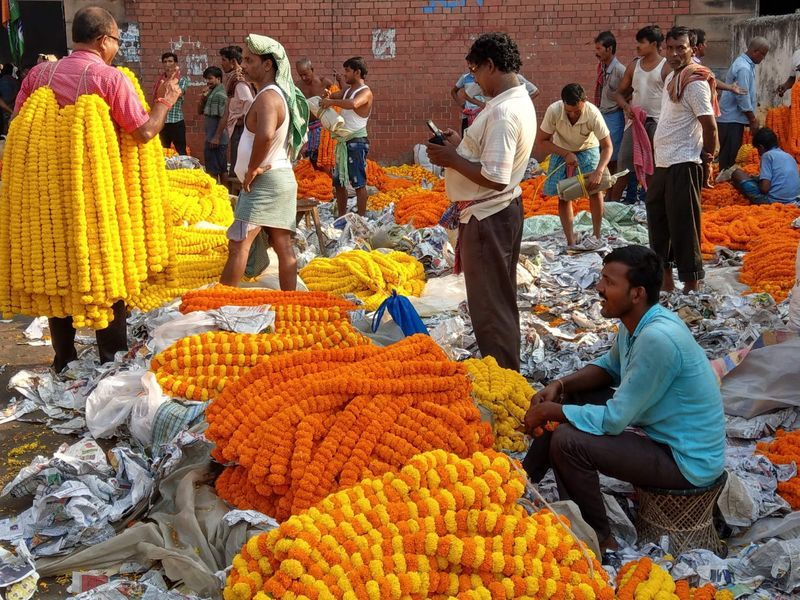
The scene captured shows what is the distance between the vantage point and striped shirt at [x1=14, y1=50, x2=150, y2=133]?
5.15 m

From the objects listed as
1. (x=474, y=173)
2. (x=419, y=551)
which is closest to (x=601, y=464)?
(x=419, y=551)

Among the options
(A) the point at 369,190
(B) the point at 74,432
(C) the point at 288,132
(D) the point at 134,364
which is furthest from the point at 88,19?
(A) the point at 369,190

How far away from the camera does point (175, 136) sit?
13.5 m

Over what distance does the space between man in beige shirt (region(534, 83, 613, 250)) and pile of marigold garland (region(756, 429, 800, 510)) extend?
14.6ft

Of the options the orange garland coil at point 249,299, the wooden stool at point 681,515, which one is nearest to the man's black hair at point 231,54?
the orange garland coil at point 249,299

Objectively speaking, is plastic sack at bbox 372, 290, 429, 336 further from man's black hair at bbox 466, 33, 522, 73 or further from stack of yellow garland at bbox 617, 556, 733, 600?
stack of yellow garland at bbox 617, 556, 733, 600

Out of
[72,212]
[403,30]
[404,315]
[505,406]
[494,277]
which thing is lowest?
[505,406]

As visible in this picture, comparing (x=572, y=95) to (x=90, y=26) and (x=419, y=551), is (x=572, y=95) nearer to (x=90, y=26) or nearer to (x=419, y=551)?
(x=90, y=26)

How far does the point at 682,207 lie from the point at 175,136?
8.90 m

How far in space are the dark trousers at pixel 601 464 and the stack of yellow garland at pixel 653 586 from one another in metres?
0.31

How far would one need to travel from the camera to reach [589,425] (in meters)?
3.49

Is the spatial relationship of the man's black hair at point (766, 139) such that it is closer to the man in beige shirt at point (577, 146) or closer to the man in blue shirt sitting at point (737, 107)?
the man in blue shirt sitting at point (737, 107)

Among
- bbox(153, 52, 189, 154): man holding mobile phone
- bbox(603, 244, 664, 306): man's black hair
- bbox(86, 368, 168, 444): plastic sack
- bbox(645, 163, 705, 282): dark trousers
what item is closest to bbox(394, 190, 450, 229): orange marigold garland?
bbox(645, 163, 705, 282): dark trousers

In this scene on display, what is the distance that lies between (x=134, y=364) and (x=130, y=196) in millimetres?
1006
